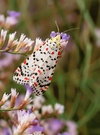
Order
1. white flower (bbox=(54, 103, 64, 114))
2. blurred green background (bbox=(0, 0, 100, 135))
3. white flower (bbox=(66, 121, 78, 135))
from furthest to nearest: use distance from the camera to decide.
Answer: blurred green background (bbox=(0, 0, 100, 135)) < white flower (bbox=(66, 121, 78, 135)) < white flower (bbox=(54, 103, 64, 114))

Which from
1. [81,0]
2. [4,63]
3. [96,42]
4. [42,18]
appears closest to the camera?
[4,63]

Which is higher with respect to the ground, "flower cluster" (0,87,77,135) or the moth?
the moth

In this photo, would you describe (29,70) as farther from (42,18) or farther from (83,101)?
(42,18)

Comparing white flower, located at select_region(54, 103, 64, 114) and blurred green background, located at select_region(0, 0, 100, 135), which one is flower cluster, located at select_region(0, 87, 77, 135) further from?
blurred green background, located at select_region(0, 0, 100, 135)

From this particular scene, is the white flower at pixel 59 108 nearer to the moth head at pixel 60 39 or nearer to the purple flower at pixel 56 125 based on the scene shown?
the moth head at pixel 60 39

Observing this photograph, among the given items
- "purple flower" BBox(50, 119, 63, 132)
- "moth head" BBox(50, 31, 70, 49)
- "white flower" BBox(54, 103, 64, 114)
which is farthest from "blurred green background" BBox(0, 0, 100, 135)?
"moth head" BBox(50, 31, 70, 49)

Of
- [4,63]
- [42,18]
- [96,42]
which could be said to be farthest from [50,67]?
[42,18]
